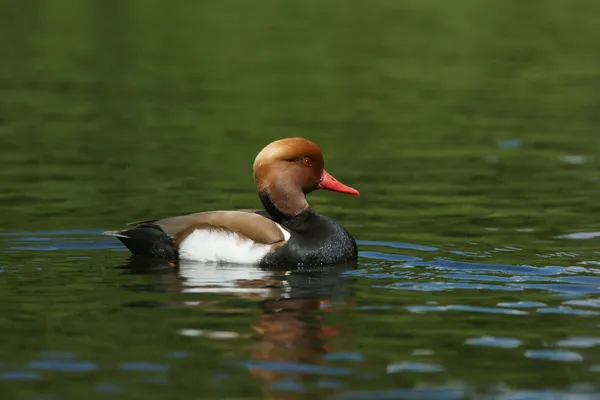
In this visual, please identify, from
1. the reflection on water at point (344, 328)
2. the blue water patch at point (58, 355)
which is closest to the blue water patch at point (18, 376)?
the reflection on water at point (344, 328)

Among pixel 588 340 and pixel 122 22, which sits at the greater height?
pixel 122 22

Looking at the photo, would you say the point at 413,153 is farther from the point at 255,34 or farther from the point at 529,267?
the point at 255,34

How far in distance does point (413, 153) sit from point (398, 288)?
26.9 ft

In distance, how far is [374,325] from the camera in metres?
9.91

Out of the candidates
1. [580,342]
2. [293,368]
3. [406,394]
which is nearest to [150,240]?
[293,368]

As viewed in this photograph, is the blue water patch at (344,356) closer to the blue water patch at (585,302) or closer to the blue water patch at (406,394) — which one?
the blue water patch at (406,394)

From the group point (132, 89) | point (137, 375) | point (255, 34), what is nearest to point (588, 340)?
point (137, 375)

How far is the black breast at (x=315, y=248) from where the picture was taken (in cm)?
1234

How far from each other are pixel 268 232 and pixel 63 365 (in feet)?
13.1

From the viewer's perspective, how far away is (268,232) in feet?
40.8

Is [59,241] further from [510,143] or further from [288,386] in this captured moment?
[510,143]

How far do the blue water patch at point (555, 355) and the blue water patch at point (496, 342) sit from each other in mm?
179

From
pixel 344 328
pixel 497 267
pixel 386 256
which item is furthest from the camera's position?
pixel 386 256

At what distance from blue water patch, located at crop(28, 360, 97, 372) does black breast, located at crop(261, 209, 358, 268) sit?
12.4 ft
